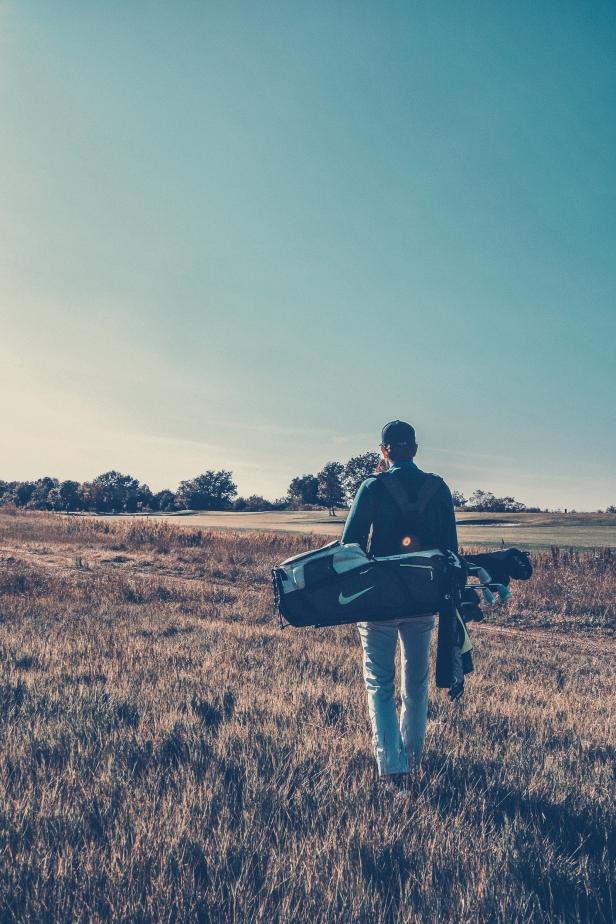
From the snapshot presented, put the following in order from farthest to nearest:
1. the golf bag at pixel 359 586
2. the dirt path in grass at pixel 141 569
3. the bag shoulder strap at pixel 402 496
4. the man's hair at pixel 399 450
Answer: the dirt path in grass at pixel 141 569
the man's hair at pixel 399 450
the bag shoulder strap at pixel 402 496
the golf bag at pixel 359 586

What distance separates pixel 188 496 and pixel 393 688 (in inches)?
4492

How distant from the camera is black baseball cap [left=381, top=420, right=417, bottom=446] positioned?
4113 mm

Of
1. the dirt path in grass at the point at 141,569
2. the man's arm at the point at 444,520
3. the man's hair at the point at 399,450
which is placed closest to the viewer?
the man's arm at the point at 444,520

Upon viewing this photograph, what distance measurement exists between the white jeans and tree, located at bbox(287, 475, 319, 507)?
112 m

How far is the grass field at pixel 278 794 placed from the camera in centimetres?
267

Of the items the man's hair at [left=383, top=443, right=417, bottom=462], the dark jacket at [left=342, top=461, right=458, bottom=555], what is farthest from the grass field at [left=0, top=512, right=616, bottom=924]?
the man's hair at [left=383, top=443, right=417, bottom=462]

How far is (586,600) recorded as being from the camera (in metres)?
14.3

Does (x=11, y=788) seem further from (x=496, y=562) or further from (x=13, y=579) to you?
(x=13, y=579)

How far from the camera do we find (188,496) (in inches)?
4530

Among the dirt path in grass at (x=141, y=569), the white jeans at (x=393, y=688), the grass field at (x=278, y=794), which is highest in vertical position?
the white jeans at (x=393, y=688)

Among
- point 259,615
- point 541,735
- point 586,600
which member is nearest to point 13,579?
point 259,615

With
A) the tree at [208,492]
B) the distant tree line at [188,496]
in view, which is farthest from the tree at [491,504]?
the tree at [208,492]

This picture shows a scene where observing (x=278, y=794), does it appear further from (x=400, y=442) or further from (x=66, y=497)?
Answer: (x=66, y=497)

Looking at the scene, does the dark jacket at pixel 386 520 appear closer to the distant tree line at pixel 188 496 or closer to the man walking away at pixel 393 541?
the man walking away at pixel 393 541
